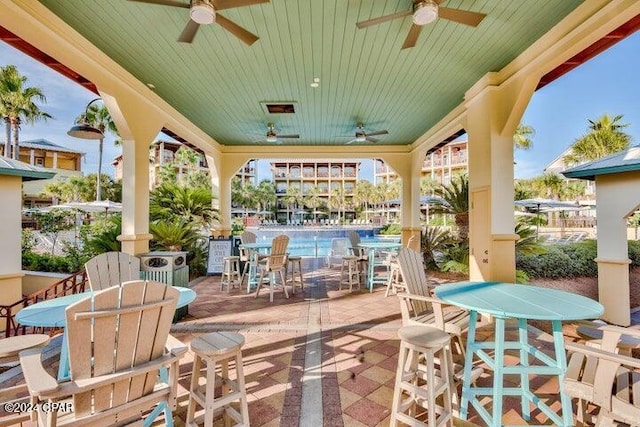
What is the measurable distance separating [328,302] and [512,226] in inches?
115

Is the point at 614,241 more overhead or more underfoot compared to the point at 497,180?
more underfoot

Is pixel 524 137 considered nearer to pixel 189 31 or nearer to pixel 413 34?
pixel 413 34

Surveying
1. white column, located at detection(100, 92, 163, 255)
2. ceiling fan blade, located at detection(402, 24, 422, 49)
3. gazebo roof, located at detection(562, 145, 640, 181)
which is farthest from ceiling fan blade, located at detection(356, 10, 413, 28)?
white column, located at detection(100, 92, 163, 255)

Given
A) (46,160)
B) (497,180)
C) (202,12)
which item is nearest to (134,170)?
(202,12)

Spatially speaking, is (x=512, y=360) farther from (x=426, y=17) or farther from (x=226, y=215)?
(x=226, y=215)

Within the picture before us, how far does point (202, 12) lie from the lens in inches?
101

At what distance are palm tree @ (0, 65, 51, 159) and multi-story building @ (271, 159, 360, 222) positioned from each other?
34.2 metres

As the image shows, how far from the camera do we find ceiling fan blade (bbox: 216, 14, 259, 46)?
2607mm

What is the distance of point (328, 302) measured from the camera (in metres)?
4.89

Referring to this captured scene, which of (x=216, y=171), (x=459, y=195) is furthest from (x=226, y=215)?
(x=459, y=195)

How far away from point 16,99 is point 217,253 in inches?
513

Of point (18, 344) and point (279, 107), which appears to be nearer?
point (18, 344)

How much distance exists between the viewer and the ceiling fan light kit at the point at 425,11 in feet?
8.33

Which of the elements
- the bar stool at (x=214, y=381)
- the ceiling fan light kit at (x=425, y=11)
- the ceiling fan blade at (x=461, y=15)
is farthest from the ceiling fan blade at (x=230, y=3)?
the bar stool at (x=214, y=381)
